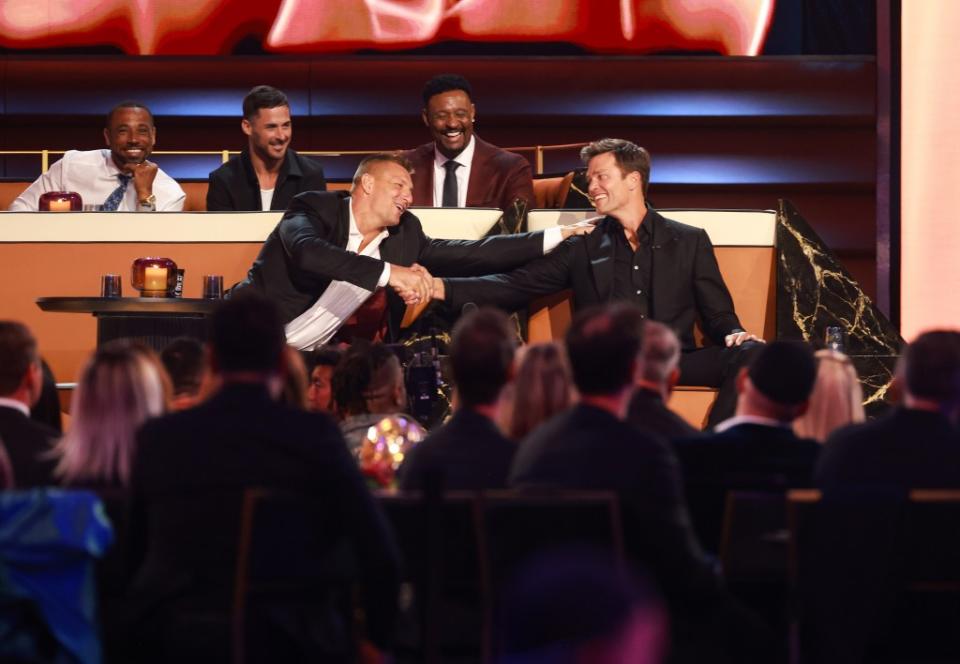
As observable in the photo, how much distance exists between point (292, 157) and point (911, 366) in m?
3.29

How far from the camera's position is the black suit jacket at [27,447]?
2.21 m

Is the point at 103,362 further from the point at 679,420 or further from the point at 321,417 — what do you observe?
the point at 679,420

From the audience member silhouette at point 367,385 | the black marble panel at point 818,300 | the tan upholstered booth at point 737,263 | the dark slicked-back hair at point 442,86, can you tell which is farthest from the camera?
the dark slicked-back hair at point 442,86

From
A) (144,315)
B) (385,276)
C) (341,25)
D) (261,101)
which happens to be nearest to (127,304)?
(144,315)

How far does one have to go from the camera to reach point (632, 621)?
813 mm

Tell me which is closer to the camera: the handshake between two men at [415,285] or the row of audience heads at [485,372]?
the row of audience heads at [485,372]

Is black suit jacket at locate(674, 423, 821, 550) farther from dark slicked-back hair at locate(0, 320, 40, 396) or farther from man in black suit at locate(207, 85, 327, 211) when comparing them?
man in black suit at locate(207, 85, 327, 211)

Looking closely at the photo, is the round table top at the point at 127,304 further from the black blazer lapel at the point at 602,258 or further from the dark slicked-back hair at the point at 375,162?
the black blazer lapel at the point at 602,258

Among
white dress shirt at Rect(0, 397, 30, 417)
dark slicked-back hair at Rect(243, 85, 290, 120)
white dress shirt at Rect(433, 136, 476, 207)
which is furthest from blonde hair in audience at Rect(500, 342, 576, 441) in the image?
dark slicked-back hair at Rect(243, 85, 290, 120)

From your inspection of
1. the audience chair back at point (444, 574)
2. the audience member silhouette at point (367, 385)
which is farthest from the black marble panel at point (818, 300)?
the audience chair back at point (444, 574)

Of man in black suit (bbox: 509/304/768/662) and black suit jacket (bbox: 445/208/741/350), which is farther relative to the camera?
black suit jacket (bbox: 445/208/741/350)

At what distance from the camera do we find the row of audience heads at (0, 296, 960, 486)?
2033 mm

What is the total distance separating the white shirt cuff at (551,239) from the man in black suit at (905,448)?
220cm

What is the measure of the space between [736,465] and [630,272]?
2.14m
